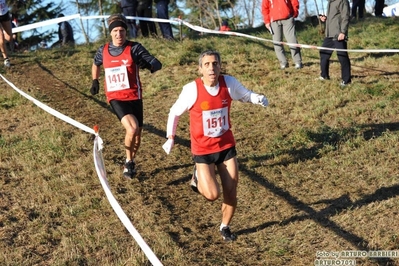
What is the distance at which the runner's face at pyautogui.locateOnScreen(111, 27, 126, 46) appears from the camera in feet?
23.9

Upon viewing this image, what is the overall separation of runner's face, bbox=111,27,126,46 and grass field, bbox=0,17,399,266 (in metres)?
1.76

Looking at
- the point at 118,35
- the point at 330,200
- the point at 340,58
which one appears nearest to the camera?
the point at 330,200

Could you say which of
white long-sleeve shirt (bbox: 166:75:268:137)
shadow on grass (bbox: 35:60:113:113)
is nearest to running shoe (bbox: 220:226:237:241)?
white long-sleeve shirt (bbox: 166:75:268:137)

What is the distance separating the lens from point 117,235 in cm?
602

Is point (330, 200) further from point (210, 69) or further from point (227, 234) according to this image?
point (210, 69)

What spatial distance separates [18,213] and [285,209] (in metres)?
3.12

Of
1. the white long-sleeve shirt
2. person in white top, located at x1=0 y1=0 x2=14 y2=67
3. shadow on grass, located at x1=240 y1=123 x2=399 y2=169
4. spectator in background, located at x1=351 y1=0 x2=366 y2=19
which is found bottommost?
spectator in background, located at x1=351 y1=0 x2=366 y2=19

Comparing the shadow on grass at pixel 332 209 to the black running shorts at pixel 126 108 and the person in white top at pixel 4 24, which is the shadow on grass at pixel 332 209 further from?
the person in white top at pixel 4 24

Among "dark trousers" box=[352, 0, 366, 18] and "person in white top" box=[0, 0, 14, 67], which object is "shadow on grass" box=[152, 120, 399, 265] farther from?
"dark trousers" box=[352, 0, 366, 18]

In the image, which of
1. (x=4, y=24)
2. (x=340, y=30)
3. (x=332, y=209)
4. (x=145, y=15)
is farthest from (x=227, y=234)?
(x=145, y=15)

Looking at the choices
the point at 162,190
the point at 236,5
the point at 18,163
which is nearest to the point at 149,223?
the point at 162,190

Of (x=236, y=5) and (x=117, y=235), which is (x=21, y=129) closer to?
(x=117, y=235)

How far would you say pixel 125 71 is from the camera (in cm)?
736

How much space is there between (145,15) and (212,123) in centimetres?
1037
